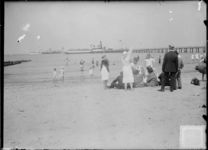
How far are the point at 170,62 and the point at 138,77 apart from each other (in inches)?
34.2

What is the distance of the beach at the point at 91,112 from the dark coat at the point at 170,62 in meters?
0.15

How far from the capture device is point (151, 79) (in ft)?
17.6

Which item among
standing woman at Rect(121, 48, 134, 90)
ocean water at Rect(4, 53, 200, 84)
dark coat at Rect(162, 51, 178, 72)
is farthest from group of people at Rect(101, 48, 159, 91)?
dark coat at Rect(162, 51, 178, 72)

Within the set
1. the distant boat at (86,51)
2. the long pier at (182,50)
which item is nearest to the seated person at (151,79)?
the long pier at (182,50)

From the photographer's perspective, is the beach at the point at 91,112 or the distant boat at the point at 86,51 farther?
the distant boat at the point at 86,51

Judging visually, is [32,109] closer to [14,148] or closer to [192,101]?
[14,148]

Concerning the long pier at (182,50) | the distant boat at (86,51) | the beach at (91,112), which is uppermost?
the distant boat at (86,51)

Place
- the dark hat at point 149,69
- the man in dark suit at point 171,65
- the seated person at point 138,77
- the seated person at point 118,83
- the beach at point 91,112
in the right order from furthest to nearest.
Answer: the dark hat at point 149,69 → the seated person at point 138,77 → the seated person at point 118,83 → the man in dark suit at point 171,65 → the beach at point 91,112

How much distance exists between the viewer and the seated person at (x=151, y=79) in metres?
5.25

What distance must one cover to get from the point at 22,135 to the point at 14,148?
25cm

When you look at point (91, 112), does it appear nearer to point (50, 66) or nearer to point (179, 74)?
point (50, 66)

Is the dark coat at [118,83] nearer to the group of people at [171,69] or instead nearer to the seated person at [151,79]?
the seated person at [151,79]

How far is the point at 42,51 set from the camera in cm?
452

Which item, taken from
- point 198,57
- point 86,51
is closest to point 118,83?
point 86,51
